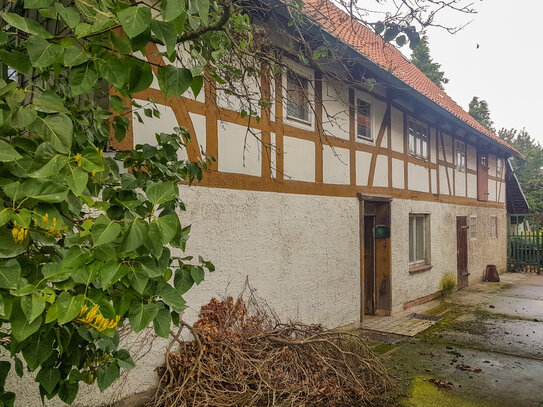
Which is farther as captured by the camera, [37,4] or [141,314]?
[141,314]

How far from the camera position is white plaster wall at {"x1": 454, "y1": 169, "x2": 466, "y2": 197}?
12.5 m

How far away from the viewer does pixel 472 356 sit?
6207 mm

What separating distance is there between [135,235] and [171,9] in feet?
2.26

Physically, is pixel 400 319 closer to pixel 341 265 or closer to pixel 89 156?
pixel 341 265

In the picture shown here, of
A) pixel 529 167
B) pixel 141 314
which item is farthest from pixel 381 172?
pixel 529 167

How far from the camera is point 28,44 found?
4.38 ft

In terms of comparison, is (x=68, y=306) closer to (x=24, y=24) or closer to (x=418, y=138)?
(x=24, y=24)

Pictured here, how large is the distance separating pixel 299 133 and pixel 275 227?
5.31ft

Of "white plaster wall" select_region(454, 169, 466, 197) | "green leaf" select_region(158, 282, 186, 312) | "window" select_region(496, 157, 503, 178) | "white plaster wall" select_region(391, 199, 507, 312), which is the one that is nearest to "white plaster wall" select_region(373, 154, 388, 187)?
"white plaster wall" select_region(391, 199, 507, 312)

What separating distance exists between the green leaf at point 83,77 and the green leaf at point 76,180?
0.91ft

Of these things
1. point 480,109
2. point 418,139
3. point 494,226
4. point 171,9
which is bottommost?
point 494,226

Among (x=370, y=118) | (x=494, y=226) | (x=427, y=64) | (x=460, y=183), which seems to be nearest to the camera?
(x=370, y=118)

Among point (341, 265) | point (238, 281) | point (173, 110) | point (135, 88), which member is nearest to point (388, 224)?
point (341, 265)

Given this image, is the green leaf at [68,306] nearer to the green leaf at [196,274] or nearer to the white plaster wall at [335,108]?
the green leaf at [196,274]
